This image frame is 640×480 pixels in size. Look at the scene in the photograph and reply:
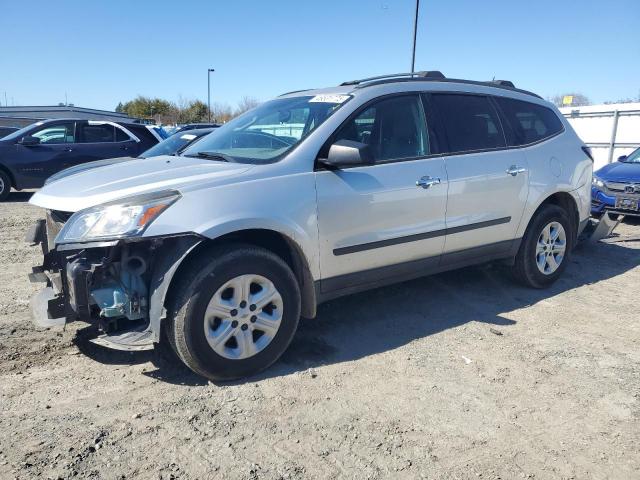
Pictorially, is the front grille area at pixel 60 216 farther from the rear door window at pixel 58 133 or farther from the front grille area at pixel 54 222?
the rear door window at pixel 58 133

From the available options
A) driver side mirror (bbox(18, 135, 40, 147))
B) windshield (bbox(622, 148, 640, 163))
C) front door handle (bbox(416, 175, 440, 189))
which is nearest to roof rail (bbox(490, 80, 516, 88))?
front door handle (bbox(416, 175, 440, 189))

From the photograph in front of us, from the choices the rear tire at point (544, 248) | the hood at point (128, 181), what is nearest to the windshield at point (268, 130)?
the hood at point (128, 181)

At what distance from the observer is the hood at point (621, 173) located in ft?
28.1

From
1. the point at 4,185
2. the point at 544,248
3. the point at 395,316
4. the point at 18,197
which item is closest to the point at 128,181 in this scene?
the point at 395,316

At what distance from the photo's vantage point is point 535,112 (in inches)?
201

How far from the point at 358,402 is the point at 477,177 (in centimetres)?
222

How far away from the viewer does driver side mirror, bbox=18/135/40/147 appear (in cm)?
1058

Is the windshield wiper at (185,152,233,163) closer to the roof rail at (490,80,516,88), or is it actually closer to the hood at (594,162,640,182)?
the roof rail at (490,80,516,88)

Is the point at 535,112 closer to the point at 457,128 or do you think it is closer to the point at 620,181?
the point at 457,128

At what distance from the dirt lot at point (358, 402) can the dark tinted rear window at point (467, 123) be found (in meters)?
1.44

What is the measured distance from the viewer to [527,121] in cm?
497

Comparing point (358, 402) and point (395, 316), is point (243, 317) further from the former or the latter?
point (395, 316)

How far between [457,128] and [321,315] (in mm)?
1926

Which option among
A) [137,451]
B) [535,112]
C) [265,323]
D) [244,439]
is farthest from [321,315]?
[535,112]
